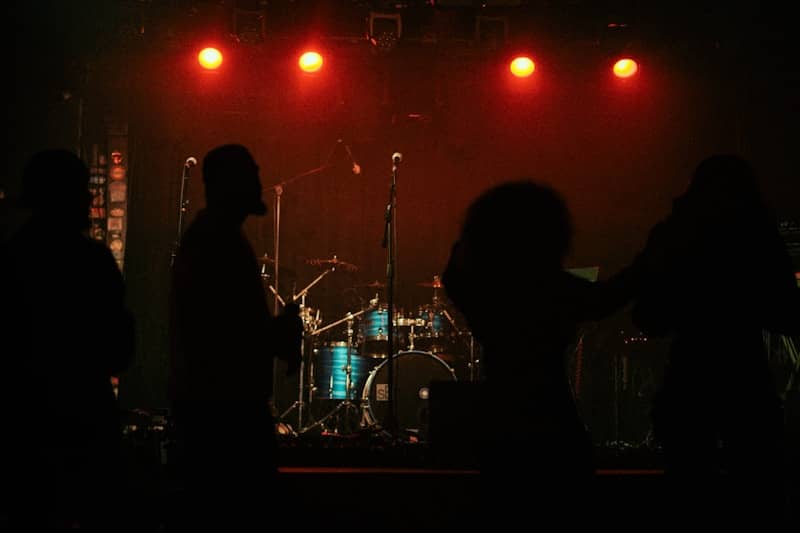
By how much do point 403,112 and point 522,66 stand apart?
4.88 feet

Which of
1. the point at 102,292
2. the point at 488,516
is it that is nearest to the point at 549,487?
the point at 488,516

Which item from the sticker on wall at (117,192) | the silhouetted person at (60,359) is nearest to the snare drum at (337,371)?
the sticker on wall at (117,192)

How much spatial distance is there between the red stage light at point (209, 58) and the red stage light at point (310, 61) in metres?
0.90

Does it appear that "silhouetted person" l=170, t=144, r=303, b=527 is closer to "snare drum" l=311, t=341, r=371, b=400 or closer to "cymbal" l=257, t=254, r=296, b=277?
"cymbal" l=257, t=254, r=296, b=277

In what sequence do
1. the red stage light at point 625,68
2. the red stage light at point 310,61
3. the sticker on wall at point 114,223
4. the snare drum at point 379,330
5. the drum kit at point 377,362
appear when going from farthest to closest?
the red stage light at point 625,68
the red stage light at point 310,61
the sticker on wall at point 114,223
the snare drum at point 379,330
the drum kit at point 377,362

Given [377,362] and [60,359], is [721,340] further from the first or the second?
[377,362]

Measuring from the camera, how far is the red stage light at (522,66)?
9.70 metres

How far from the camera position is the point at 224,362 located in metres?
2.99

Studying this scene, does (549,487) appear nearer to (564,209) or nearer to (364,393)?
(564,209)

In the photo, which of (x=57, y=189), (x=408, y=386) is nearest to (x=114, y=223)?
(x=408, y=386)

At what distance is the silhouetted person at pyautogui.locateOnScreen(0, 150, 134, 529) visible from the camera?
2.87 metres

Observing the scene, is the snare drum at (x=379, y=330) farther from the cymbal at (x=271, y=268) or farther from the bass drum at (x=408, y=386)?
the cymbal at (x=271, y=268)

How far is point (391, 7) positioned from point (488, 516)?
24.3 ft

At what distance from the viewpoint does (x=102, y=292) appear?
9.86 ft
